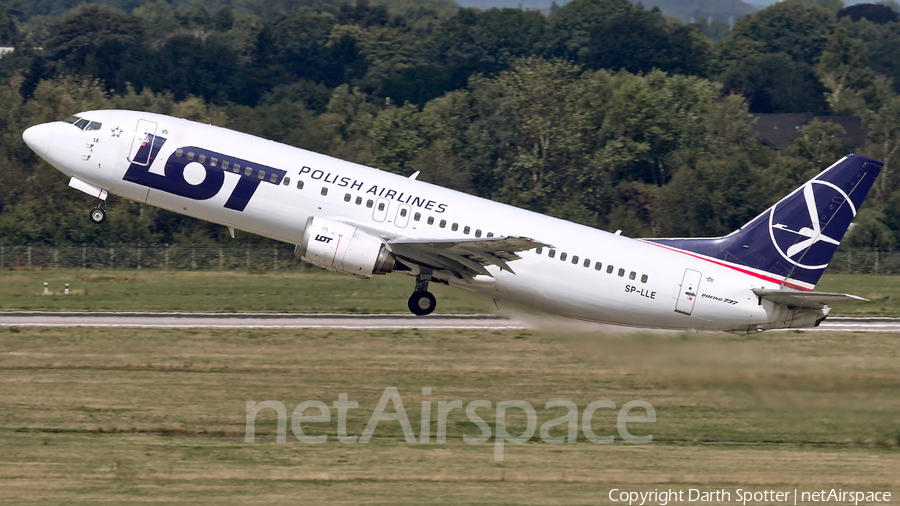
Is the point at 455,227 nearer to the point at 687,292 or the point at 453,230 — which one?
the point at 453,230

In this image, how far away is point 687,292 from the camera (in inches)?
1506

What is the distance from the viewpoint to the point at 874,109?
150m

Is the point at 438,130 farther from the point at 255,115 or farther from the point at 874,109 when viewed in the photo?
the point at 874,109

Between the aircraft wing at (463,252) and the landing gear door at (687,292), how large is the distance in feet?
20.7

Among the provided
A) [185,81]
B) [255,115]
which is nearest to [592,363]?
[255,115]

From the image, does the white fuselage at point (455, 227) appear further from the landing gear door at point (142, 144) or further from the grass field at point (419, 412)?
the grass field at point (419, 412)

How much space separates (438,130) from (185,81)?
57568mm

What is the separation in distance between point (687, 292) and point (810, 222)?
5.03 m

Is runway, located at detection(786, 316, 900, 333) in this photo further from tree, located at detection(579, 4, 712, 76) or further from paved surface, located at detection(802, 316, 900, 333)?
tree, located at detection(579, 4, 712, 76)

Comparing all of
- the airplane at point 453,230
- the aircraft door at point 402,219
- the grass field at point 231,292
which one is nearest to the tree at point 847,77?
the grass field at point 231,292

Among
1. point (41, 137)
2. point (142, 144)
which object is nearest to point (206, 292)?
point (41, 137)

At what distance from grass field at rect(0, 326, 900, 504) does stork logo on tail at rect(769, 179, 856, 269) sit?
13.4 feet

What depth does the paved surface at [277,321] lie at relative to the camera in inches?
1893

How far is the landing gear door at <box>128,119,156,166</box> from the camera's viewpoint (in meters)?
36.5
